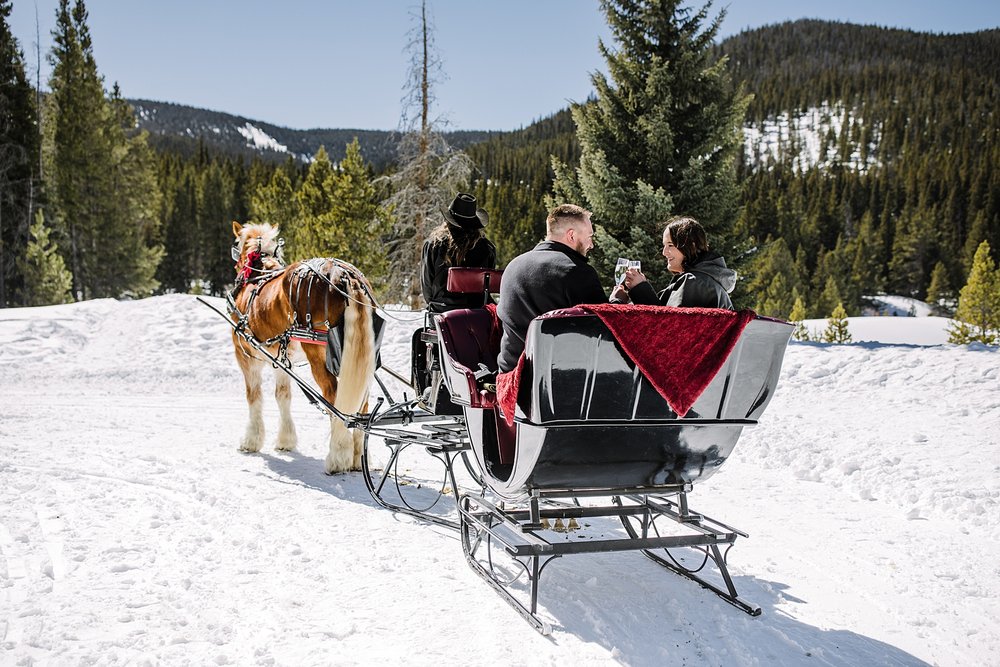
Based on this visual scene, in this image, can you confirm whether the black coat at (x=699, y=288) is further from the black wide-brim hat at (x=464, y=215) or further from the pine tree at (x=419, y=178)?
the pine tree at (x=419, y=178)

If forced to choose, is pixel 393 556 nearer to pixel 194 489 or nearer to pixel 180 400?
pixel 194 489

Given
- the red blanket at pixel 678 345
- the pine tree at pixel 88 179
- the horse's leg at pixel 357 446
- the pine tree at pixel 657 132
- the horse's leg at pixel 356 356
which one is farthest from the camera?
the pine tree at pixel 88 179

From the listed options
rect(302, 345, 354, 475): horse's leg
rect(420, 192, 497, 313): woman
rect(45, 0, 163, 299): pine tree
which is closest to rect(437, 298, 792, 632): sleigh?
rect(420, 192, 497, 313): woman

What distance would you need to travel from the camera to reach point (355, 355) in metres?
6.23

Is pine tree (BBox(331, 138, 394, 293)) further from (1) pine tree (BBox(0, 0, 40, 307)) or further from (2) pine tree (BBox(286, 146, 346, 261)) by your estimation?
(1) pine tree (BBox(0, 0, 40, 307))

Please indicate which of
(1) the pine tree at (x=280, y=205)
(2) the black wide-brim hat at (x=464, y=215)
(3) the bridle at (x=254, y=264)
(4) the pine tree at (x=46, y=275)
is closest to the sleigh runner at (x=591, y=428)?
(2) the black wide-brim hat at (x=464, y=215)

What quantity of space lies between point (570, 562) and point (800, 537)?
1.78 metres

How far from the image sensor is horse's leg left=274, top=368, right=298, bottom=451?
7.55 meters

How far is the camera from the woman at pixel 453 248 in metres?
5.67

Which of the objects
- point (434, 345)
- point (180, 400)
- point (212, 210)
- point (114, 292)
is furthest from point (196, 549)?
point (212, 210)

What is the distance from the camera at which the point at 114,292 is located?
1292 inches

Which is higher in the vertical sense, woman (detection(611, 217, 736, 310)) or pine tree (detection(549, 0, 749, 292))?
pine tree (detection(549, 0, 749, 292))

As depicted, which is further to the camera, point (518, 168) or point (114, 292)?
Answer: point (518, 168)

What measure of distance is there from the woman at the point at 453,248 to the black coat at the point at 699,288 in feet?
6.78
